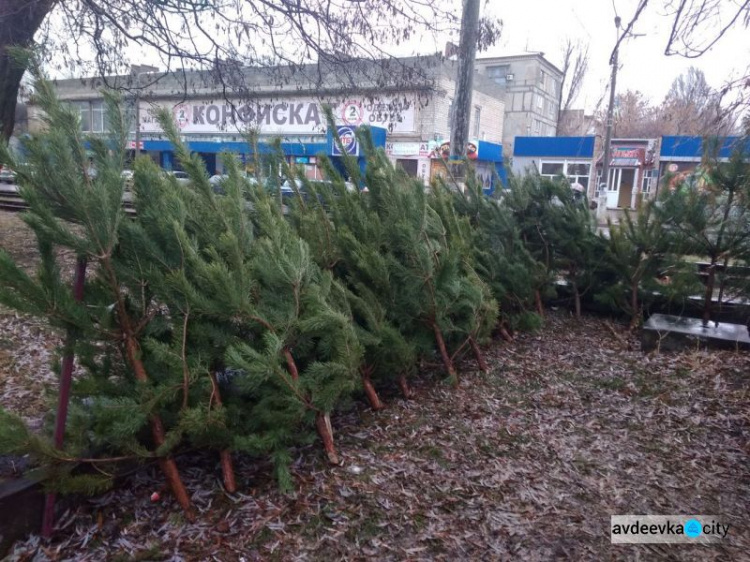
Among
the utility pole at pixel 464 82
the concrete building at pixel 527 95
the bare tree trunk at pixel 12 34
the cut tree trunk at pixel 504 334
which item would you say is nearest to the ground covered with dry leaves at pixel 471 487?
the cut tree trunk at pixel 504 334

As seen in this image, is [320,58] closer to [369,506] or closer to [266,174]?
[266,174]

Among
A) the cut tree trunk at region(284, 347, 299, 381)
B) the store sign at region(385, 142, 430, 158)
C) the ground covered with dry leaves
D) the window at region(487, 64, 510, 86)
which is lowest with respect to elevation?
the ground covered with dry leaves

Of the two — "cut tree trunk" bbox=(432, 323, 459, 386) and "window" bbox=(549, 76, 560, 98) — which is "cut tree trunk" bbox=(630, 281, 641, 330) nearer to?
"cut tree trunk" bbox=(432, 323, 459, 386)

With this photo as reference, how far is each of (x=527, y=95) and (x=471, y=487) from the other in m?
48.7

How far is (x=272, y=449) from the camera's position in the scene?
3.23 metres

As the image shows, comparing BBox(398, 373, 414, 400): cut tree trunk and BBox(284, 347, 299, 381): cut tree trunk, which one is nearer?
BBox(284, 347, 299, 381): cut tree trunk

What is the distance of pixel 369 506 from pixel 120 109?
2366mm

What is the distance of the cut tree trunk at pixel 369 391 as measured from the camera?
13.5 ft

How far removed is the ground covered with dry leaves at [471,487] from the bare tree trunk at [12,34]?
4.21 metres

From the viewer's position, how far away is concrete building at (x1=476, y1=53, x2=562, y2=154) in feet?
153

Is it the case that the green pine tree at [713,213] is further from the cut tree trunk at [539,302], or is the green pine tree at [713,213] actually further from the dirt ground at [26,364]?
the dirt ground at [26,364]

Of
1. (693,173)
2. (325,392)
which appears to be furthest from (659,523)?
(693,173)

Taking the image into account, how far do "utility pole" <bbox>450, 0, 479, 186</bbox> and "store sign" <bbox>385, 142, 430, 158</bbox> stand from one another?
20.0 metres

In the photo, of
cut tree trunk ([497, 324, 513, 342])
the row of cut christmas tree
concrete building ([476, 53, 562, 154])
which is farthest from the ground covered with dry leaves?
concrete building ([476, 53, 562, 154])
